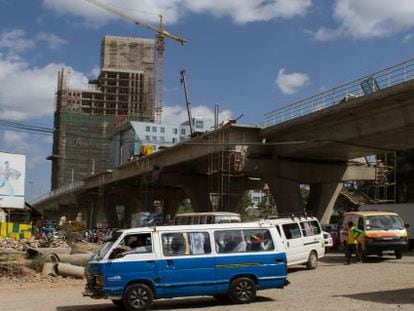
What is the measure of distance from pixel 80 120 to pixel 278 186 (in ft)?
215

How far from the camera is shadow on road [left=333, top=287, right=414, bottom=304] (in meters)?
13.6

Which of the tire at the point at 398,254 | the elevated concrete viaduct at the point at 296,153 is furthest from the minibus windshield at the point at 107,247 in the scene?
the elevated concrete viaduct at the point at 296,153

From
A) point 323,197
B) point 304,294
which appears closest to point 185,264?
point 304,294

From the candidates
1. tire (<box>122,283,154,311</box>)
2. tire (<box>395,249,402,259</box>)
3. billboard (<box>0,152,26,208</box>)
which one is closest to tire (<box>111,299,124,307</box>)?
tire (<box>122,283,154,311</box>)

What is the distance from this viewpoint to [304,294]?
15617 mm

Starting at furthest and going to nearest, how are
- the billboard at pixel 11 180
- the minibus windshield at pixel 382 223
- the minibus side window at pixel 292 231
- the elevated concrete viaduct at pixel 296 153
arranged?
the billboard at pixel 11 180, the elevated concrete viaduct at pixel 296 153, the minibus windshield at pixel 382 223, the minibus side window at pixel 292 231

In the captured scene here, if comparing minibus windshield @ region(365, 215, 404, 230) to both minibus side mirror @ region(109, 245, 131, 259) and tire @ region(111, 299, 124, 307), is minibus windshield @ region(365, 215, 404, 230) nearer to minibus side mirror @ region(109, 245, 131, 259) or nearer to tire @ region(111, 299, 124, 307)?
tire @ region(111, 299, 124, 307)

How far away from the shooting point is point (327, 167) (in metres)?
47.0

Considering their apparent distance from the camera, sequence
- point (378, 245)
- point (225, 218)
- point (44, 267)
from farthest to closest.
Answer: point (225, 218)
point (378, 245)
point (44, 267)

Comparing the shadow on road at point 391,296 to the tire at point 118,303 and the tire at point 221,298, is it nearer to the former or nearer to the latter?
the tire at point 221,298

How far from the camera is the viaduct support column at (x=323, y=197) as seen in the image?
157 ft

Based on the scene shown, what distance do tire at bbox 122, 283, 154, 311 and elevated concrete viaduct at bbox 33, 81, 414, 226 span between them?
2053 cm

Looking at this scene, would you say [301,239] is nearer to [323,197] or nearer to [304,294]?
[304,294]

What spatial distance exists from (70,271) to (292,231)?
8499 millimetres
